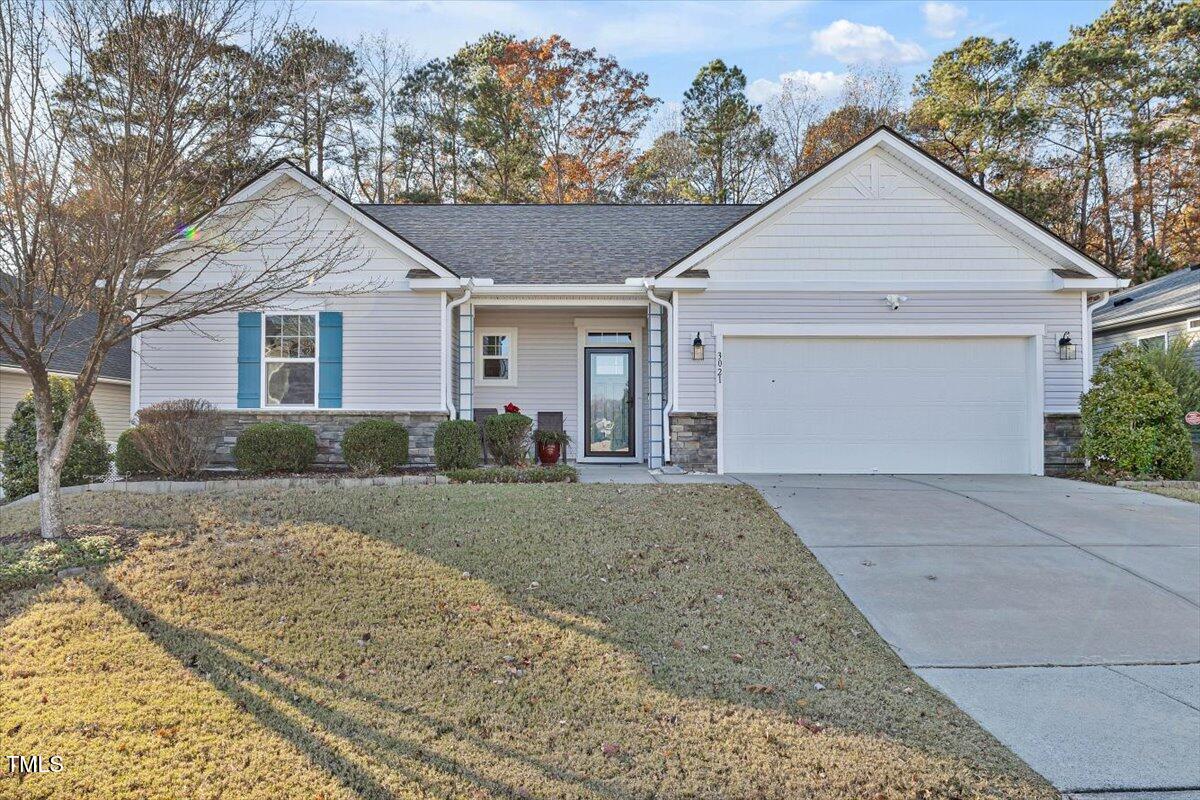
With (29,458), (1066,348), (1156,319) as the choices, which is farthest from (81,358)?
(1156,319)

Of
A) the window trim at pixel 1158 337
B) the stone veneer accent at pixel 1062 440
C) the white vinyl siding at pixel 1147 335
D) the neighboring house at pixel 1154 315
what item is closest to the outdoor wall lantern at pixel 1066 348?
the stone veneer accent at pixel 1062 440

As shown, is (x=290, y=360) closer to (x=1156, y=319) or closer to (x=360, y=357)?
(x=360, y=357)

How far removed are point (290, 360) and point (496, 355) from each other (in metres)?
3.25

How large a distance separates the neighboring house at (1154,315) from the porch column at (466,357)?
38.4 ft

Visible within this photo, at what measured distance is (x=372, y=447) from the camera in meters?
9.01

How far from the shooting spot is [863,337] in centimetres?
983

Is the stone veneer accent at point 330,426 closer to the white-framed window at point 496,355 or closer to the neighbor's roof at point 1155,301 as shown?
the white-framed window at point 496,355

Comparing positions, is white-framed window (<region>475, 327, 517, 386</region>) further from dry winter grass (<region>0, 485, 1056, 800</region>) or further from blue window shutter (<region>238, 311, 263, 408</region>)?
dry winter grass (<region>0, 485, 1056, 800</region>)

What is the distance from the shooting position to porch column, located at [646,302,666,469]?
1013cm

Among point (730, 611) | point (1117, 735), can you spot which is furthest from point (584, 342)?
point (1117, 735)

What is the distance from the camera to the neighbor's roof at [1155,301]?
1303 cm

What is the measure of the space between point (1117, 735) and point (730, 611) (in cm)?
213

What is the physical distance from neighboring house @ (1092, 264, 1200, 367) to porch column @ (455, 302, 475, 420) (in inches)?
461

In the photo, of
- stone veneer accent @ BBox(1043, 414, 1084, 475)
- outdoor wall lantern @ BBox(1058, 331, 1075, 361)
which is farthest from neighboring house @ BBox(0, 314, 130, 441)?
outdoor wall lantern @ BBox(1058, 331, 1075, 361)
